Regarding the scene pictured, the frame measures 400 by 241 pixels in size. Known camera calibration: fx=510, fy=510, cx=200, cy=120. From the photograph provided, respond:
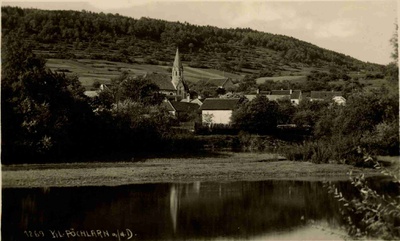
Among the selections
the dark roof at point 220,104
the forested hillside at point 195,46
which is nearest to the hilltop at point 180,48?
the forested hillside at point 195,46

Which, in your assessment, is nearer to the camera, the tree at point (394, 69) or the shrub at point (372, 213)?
the shrub at point (372, 213)

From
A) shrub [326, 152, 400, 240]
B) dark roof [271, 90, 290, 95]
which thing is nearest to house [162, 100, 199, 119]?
dark roof [271, 90, 290, 95]

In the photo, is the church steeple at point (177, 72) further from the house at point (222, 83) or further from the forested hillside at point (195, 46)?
the house at point (222, 83)

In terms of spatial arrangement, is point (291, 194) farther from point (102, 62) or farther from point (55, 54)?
point (102, 62)

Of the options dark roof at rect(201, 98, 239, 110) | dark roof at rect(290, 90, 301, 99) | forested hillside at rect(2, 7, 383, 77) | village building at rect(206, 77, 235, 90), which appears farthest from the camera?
village building at rect(206, 77, 235, 90)

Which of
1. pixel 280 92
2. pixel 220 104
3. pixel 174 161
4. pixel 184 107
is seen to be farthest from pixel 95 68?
pixel 174 161

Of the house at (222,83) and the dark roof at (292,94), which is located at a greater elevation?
the house at (222,83)

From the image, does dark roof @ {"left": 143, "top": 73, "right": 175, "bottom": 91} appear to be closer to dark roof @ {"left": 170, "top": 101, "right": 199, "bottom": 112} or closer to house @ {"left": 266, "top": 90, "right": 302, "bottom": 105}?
house @ {"left": 266, "top": 90, "right": 302, "bottom": 105}
